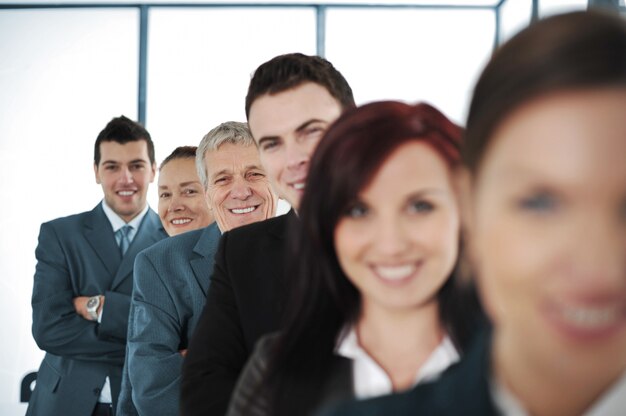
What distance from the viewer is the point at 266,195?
5.73 ft

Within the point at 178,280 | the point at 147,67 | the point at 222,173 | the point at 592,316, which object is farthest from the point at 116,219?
the point at 147,67

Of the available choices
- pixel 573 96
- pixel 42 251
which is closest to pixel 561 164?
pixel 573 96

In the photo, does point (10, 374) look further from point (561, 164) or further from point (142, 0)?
point (561, 164)

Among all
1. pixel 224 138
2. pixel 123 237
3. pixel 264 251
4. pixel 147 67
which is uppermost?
pixel 147 67

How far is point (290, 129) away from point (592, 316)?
600 mm

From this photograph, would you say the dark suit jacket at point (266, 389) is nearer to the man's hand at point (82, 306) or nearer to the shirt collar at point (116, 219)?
the man's hand at point (82, 306)

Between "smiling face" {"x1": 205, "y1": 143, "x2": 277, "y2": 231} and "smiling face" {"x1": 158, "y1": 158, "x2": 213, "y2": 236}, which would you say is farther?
"smiling face" {"x1": 158, "y1": 158, "x2": 213, "y2": 236}

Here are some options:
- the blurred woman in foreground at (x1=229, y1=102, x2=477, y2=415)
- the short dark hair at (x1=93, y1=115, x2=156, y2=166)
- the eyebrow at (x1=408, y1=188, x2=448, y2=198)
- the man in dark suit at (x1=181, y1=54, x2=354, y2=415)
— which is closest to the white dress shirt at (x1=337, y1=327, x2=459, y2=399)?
the blurred woman in foreground at (x1=229, y1=102, x2=477, y2=415)

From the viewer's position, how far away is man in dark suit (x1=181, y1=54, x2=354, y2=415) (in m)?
0.86

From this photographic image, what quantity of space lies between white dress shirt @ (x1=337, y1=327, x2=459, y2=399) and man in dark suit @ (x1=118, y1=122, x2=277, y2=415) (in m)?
0.97

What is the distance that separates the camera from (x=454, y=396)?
431mm

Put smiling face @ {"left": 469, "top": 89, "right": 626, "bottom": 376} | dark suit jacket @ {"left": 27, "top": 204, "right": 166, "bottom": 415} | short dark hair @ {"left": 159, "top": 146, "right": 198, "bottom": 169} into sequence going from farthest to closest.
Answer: short dark hair @ {"left": 159, "top": 146, "right": 198, "bottom": 169} → dark suit jacket @ {"left": 27, "top": 204, "right": 166, "bottom": 415} → smiling face @ {"left": 469, "top": 89, "right": 626, "bottom": 376}

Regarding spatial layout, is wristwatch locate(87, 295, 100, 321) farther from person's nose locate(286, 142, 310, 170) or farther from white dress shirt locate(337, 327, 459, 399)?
white dress shirt locate(337, 327, 459, 399)

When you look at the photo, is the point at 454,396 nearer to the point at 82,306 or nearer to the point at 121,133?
the point at 82,306
